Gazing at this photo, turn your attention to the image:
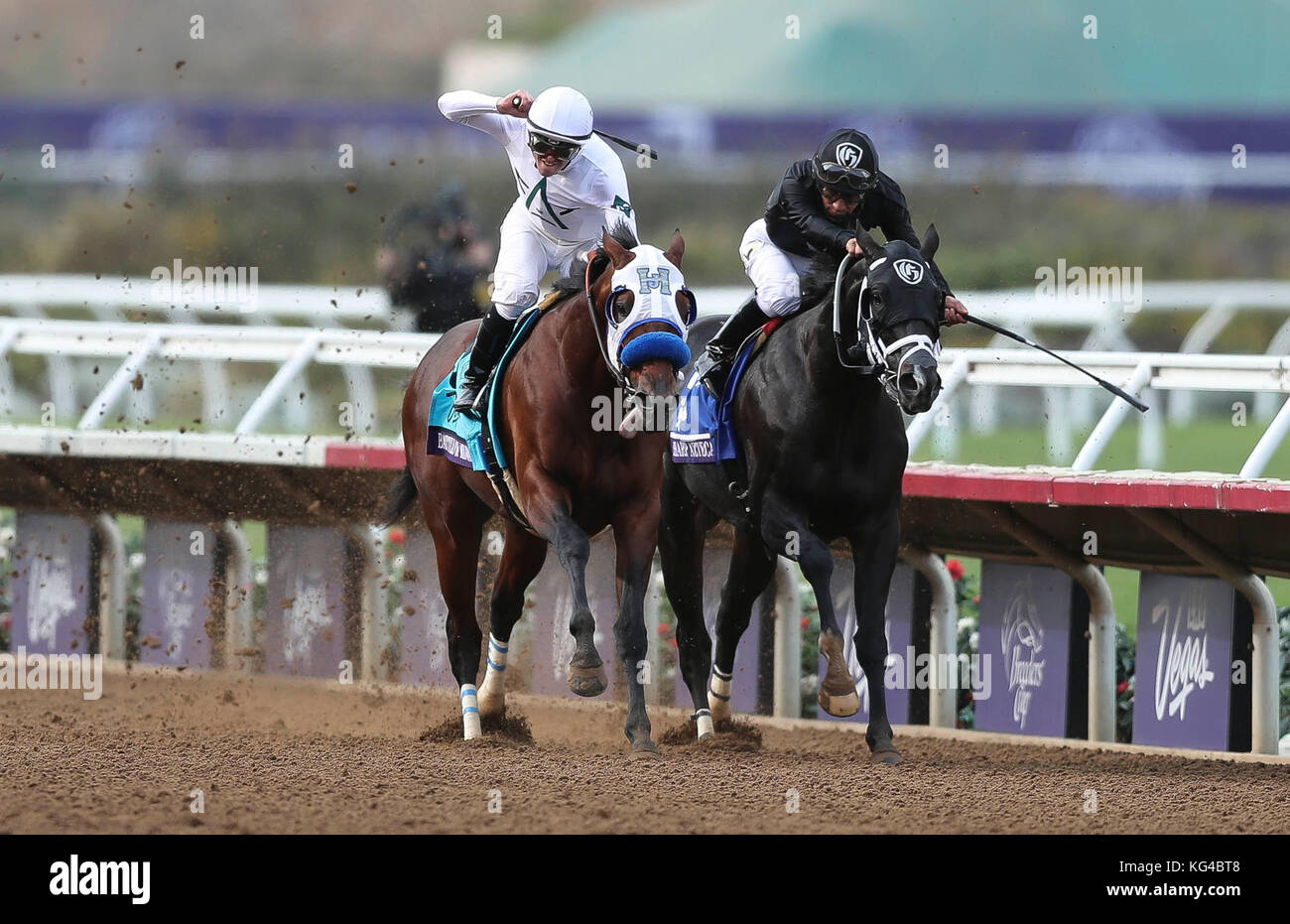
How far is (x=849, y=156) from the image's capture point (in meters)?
6.37

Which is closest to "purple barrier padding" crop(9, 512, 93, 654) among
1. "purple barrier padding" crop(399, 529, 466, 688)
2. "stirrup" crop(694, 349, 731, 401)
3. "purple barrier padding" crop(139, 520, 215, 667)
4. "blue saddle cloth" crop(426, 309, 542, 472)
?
"purple barrier padding" crop(139, 520, 215, 667)

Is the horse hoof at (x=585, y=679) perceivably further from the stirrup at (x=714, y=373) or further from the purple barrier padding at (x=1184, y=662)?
the purple barrier padding at (x=1184, y=662)

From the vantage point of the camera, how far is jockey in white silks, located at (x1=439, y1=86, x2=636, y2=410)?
6.44 meters

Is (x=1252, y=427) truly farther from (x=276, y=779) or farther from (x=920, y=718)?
(x=276, y=779)

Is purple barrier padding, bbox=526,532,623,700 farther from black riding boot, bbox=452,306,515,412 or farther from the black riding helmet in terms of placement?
the black riding helmet

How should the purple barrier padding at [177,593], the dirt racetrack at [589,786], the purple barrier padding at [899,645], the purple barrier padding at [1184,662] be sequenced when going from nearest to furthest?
the dirt racetrack at [589,786]
the purple barrier padding at [1184,662]
the purple barrier padding at [899,645]
the purple barrier padding at [177,593]

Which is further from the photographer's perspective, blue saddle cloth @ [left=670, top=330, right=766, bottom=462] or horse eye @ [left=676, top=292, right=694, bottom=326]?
blue saddle cloth @ [left=670, top=330, right=766, bottom=462]

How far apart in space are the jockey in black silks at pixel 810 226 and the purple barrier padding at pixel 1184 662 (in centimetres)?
182

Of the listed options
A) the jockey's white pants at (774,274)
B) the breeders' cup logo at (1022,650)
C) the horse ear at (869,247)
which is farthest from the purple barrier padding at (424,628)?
the horse ear at (869,247)

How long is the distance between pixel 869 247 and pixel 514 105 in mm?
1391

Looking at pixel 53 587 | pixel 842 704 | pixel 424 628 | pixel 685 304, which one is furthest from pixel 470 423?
pixel 53 587

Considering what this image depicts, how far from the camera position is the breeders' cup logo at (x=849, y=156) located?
6.36m

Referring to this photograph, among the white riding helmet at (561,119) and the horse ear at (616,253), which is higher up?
the white riding helmet at (561,119)

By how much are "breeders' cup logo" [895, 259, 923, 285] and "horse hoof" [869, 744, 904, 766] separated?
1.56 metres
